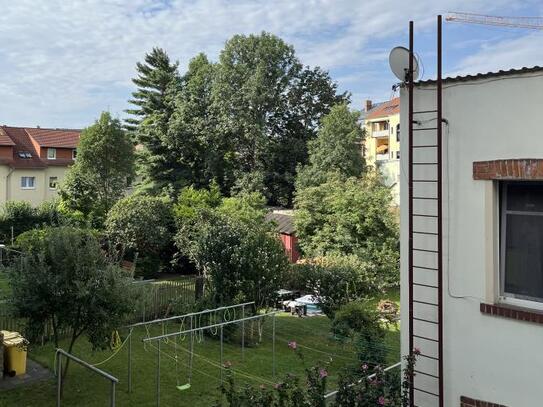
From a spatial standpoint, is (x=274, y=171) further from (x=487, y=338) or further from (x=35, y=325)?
(x=487, y=338)

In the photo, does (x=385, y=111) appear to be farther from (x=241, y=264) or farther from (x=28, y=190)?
(x=241, y=264)

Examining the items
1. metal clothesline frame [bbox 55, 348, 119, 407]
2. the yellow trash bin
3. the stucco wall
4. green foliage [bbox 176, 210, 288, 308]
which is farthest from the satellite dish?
the stucco wall

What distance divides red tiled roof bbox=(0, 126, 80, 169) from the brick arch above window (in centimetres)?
4216

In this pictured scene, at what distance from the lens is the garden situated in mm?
10461

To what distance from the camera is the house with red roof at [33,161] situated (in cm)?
4150

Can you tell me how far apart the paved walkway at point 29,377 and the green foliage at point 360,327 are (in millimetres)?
7312

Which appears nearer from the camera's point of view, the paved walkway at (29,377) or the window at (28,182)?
the paved walkway at (29,377)

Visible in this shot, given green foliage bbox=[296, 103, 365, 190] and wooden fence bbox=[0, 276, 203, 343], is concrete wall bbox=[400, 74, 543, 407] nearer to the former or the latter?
wooden fence bbox=[0, 276, 203, 343]

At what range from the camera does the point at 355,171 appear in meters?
40.9

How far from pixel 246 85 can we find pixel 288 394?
1471 inches

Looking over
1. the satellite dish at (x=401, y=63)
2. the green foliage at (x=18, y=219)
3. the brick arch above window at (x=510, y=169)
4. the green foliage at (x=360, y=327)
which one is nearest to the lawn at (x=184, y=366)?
the green foliage at (x=360, y=327)

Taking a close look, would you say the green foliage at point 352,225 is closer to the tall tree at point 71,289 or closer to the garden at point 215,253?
the garden at point 215,253

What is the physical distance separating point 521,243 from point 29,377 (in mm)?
11040

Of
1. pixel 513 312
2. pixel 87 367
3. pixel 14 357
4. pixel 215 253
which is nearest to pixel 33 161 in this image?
pixel 215 253
